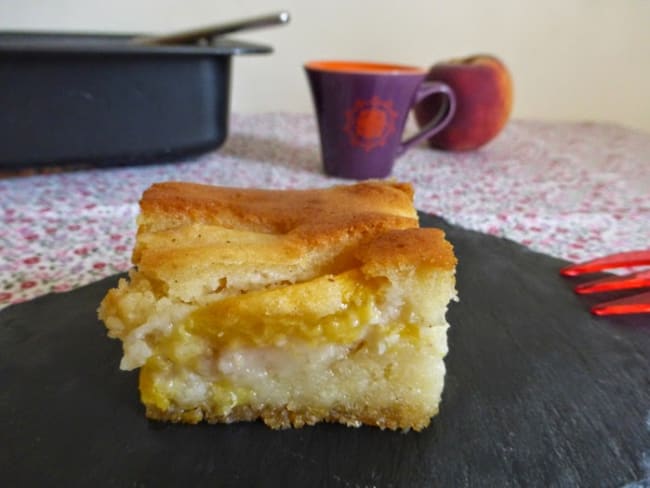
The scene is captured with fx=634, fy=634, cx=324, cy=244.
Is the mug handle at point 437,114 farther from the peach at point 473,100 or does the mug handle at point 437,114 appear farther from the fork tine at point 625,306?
the fork tine at point 625,306

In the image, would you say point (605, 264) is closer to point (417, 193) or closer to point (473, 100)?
point (417, 193)

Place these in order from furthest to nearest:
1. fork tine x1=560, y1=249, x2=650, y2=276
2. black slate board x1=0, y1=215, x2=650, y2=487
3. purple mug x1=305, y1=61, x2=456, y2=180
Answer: purple mug x1=305, y1=61, x2=456, y2=180, fork tine x1=560, y1=249, x2=650, y2=276, black slate board x1=0, y1=215, x2=650, y2=487

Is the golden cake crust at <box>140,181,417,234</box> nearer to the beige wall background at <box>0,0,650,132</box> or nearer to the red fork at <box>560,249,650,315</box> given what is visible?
the red fork at <box>560,249,650,315</box>

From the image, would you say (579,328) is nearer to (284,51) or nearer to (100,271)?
(100,271)

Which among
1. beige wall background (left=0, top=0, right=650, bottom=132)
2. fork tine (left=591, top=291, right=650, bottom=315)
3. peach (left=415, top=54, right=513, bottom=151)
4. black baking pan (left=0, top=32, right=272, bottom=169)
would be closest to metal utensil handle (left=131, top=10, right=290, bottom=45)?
black baking pan (left=0, top=32, right=272, bottom=169)

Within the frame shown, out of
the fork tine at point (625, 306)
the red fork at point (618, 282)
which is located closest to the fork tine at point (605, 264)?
the red fork at point (618, 282)

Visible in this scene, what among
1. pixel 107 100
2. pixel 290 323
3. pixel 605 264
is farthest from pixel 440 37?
pixel 290 323
